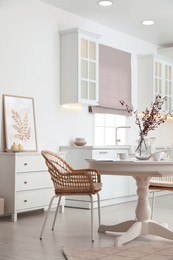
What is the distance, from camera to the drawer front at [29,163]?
515cm

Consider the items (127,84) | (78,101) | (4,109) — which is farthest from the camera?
(127,84)

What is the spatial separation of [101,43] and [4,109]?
2.26m

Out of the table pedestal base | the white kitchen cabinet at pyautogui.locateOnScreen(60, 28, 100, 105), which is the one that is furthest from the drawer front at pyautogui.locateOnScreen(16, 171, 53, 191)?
the table pedestal base

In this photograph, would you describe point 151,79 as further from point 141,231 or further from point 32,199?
point 141,231

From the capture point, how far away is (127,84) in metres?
7.62

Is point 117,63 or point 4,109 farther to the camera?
point 117,63

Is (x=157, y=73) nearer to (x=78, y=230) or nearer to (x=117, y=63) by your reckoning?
(x=117, y=63)

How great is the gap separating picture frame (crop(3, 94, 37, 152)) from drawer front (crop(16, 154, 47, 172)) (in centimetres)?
18

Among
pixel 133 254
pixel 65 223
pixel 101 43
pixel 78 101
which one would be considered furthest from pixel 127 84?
pixel 133 254

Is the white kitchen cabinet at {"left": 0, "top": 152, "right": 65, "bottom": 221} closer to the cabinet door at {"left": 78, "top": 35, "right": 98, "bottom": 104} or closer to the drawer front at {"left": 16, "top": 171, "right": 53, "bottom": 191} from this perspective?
the drawer front at {"left": 16, "top": 171, "right": 53, "bottom": 191}

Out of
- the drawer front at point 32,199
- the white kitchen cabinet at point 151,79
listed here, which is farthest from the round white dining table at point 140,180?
the white kitchen cabinet at point 151,79

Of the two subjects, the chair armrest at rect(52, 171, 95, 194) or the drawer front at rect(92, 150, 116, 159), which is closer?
the chair armrest at rect(52, 171, 95, 194)

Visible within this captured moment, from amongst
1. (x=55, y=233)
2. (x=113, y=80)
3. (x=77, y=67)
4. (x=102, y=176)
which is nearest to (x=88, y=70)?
(x=77, y=67)

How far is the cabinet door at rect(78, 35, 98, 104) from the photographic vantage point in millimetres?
6293
